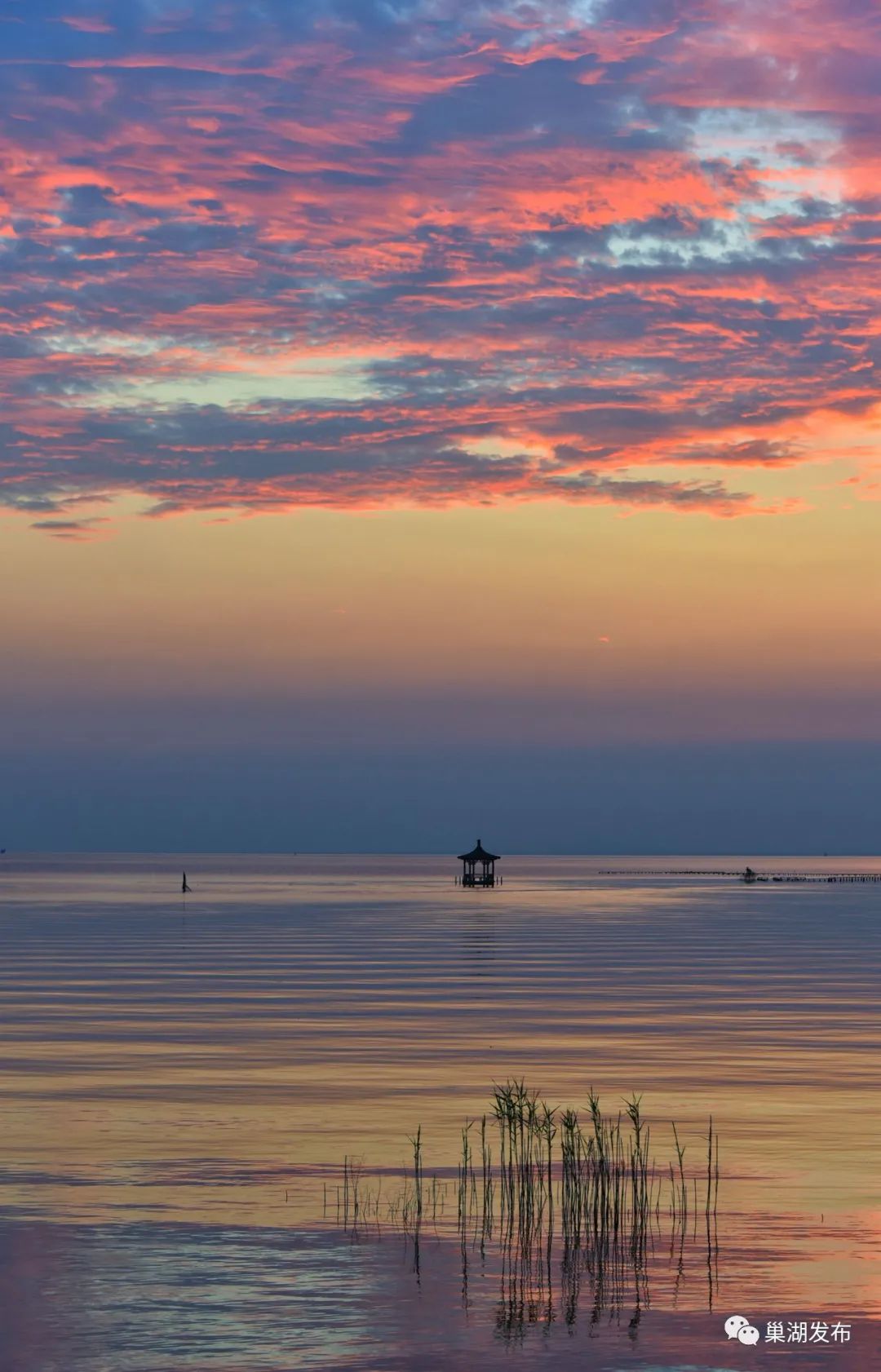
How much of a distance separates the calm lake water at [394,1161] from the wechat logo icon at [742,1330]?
12 cm

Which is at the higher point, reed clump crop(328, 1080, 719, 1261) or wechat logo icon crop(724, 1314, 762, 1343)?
reed clump crop(328, 1080, 719, 1261)

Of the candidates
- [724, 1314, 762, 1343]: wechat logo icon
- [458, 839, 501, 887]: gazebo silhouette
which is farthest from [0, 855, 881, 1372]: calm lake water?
[458, 839, 501, 887]: gazebo silhouette

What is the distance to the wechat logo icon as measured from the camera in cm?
1847

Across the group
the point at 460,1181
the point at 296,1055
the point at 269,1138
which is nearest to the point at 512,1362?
the point at 460,1181

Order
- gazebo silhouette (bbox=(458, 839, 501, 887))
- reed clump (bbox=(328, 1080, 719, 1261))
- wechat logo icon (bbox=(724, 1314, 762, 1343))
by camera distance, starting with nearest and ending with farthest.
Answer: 1. wechat logo icon (bbox=(724, 1314, 762, 1343))
2. reed clump (bbox=(328, 1080, 719, 1261))
3. gazebo silhouette (bbox=(458, 839, 501, 887))

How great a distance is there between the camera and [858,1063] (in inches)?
1580

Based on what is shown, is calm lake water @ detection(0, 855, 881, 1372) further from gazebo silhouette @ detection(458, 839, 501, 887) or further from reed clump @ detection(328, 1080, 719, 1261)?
gazebo silhouette @ detection(458, 839, 501, 887)

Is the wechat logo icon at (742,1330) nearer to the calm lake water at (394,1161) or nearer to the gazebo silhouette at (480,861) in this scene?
the calm lake water at (394,1161)

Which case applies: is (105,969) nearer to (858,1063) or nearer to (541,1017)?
(541,1017)

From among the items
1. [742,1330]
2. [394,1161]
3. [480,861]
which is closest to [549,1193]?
[742,1330]

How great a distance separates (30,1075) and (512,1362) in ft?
72.3

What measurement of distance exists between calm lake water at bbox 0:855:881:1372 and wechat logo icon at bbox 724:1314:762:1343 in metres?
0.12

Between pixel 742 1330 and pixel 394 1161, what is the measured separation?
1038 centimetres

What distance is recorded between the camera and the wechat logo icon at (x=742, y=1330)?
60.6 ft
